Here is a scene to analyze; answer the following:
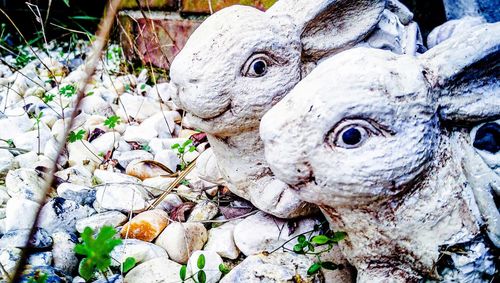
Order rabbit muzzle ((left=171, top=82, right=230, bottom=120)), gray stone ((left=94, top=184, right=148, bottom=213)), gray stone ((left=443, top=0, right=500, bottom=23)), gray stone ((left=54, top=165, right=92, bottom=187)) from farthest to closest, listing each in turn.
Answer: gray stone ((left=443, top=0, right=500, bottom=23)), gray stone ((left=54, top=165, right=92, bottom=187)), gray stone ((left=94, top=184, right=148, bottom=213)), rabbit muzzle ((left=171, top=82, right=230, bottom=120))

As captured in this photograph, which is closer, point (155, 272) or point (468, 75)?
point (468, 75)

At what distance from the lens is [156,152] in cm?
180

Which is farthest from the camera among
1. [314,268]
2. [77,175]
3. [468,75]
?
[77,175]

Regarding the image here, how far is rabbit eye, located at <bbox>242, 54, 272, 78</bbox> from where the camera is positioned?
1.16m

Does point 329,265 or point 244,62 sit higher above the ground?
point 244,62

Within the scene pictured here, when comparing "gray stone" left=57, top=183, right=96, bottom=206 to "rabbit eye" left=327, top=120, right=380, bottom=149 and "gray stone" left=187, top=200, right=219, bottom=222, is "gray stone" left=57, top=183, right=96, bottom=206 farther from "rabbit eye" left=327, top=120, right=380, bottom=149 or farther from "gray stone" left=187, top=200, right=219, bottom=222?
"rabbit eye" left=327, top=120, right=380, bottom=149

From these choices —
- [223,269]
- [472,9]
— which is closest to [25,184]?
[223,269]

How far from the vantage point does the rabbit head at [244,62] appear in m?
1.14

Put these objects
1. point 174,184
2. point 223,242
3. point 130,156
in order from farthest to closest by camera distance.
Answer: point 130,156, point 174,184, point 223,242

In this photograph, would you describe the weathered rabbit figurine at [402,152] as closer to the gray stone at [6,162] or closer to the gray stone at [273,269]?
the gray stone at [273,269]

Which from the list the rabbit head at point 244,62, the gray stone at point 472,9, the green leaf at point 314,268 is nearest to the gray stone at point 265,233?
the green leaf at point 314,268

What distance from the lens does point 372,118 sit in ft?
2.97

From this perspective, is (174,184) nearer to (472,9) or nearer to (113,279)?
(113,279)


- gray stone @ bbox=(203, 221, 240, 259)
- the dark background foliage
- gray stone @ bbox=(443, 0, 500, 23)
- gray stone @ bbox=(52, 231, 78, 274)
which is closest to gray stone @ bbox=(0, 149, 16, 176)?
gray stone @ bbox=(52, 231, 78, 274)
